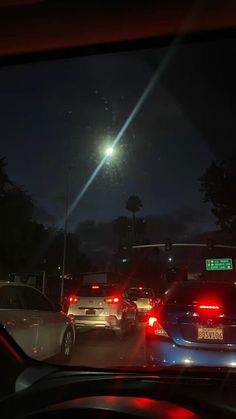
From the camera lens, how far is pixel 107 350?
12539 millimetres

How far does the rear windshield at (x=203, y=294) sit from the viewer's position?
761cm

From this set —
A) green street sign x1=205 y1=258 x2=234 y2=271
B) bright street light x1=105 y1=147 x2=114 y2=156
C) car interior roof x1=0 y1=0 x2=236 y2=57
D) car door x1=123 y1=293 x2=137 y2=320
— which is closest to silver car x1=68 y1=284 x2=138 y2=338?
car door x1=123 y1=293 x2=137 y2=320

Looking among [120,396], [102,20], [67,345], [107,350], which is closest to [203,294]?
[102,20]

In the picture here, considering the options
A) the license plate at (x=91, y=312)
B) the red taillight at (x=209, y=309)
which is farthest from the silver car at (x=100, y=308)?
the red taillight at (x=209, y=309)

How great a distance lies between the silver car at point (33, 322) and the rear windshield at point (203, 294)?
2325 millimetres

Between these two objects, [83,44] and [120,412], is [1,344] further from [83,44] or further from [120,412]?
[83,44]

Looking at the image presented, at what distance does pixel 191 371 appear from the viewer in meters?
3.77

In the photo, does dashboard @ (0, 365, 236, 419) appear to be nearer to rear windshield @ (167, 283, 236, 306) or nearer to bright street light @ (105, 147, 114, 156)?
rear windshield @ (167, 283, 236, 306)

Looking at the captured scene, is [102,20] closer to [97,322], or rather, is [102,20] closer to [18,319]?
[18,319]

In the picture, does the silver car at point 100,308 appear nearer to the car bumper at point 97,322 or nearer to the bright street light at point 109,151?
the car bumper at point 97,322

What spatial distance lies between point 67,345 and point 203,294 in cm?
413

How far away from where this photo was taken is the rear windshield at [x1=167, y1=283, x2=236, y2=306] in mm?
7613

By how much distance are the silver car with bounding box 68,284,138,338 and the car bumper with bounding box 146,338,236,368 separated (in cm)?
864

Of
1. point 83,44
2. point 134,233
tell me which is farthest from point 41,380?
point 134,233
